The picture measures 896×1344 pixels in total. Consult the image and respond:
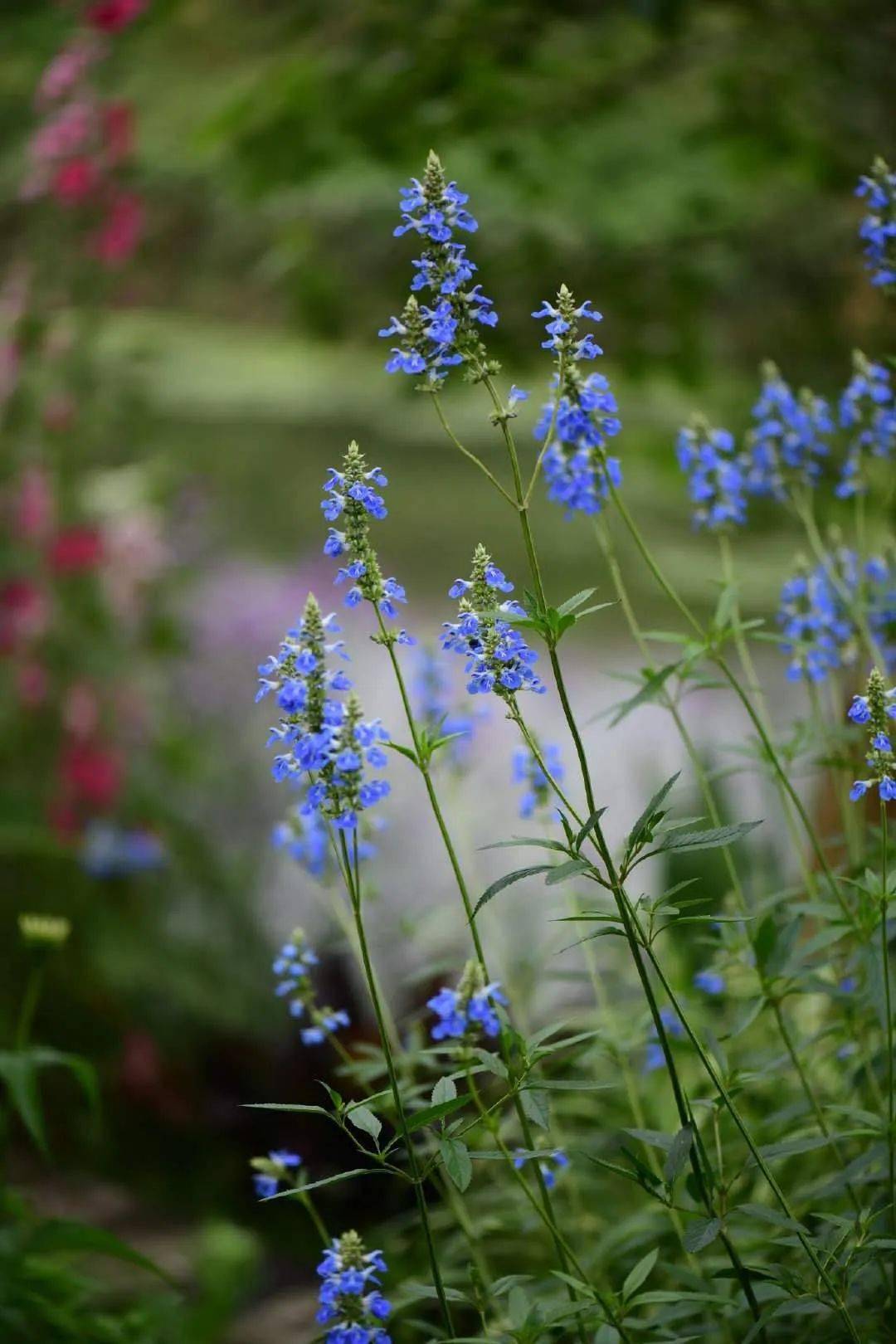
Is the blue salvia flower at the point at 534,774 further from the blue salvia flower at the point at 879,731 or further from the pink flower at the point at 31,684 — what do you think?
the pink flower at the point at 31,684

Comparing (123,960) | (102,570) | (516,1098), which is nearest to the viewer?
(516,1098)

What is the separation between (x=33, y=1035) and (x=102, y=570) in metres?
0.87

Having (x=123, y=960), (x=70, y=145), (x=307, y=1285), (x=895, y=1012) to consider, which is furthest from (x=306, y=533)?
(x=895, y=1012)

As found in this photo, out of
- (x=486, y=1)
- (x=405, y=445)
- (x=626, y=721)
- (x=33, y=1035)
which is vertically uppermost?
(x=405, y=445)

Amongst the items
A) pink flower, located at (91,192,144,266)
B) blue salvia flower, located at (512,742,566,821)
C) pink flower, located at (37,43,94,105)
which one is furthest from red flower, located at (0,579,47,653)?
blue salvia flower, located at (512,742,566,821)

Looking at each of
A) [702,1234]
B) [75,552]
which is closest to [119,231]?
[75,552]

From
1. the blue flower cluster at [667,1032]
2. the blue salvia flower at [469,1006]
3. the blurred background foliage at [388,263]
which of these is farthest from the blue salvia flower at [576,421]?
the blurred background foliage at [388,263]

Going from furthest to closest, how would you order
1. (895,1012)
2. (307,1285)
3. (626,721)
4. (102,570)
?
1. (626,721)
2. (102,570)
3. (307,1285)
4. (895,1012)

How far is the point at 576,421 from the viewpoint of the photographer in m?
Answer: 1.00

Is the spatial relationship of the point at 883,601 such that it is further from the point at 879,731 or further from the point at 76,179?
the point at 76,179

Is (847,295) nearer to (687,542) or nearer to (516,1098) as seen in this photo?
(687,542)

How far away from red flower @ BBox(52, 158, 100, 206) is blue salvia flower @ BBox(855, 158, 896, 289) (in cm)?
191

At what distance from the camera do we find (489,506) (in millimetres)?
4004

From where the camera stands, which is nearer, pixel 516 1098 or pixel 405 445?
pixel 516 1098
